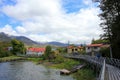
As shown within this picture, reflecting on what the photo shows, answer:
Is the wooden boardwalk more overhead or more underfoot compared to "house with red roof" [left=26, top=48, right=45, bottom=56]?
more underfoot

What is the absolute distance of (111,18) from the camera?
174 feet

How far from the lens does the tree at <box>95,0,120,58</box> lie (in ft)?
155

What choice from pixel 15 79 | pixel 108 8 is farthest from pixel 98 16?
pixel 15 79

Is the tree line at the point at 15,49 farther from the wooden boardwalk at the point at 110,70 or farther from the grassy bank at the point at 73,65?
the wooden boardwalk at the point at 110,70

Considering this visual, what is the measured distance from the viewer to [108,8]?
51.4 meters

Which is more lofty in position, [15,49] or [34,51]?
[15,49]

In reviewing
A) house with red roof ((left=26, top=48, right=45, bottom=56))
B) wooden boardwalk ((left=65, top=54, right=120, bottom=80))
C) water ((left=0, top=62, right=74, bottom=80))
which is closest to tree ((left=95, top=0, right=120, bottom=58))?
wooden boardwalk ((left=65, top=54, right=120, bottom=80))

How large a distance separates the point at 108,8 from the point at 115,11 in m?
1.55

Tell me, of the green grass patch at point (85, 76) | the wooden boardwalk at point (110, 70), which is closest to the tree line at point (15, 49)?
the green grass patch at point (85, 76)

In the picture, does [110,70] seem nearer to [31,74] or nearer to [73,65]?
[31,74]

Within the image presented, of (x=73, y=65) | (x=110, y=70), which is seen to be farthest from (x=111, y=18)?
(x=73, y=65)

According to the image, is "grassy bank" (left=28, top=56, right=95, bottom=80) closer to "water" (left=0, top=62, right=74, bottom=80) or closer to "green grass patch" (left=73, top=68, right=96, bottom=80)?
"green grass patch" (left=73, top=68, right=96, bottom=80)

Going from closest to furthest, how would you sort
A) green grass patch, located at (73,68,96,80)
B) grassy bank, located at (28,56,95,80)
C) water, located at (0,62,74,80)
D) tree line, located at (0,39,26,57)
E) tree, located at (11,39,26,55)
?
1. green grass patch, located at (73,68,96,80)
2. grassy bank, located at (28,56,95,80)
3. water, located at (0,62,74,80)
4. tree line, located at (0,39,26,57)
5. tree, located at (11,39,26,55)

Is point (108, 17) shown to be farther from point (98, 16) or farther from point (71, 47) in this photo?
point (71, 47)
